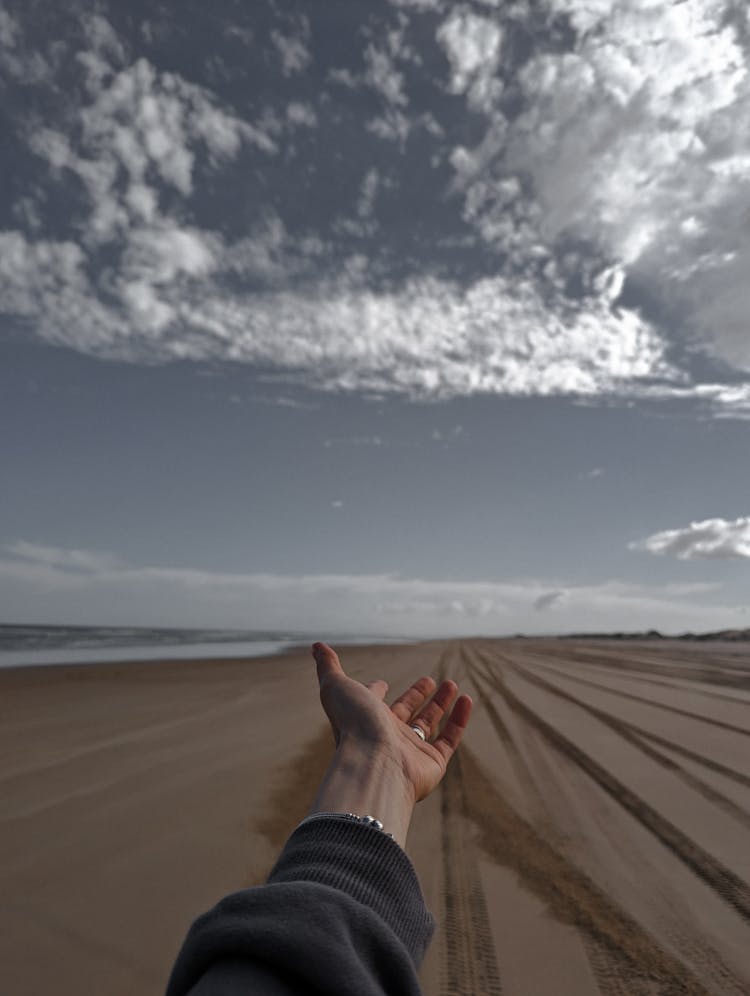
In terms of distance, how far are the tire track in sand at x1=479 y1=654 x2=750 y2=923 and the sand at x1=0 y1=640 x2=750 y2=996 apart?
14 millimetres

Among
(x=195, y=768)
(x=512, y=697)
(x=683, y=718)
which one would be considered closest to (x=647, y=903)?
(x=195, y=768)

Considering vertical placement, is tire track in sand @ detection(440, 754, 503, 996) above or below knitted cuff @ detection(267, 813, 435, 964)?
below

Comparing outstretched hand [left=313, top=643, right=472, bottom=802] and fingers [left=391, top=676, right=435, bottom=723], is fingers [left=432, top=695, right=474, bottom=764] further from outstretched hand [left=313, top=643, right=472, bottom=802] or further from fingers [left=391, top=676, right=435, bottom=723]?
fingers [left=391, top=676, right=435, bottom=723]

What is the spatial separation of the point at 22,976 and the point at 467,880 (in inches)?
79.2

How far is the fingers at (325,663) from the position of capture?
2.17 meters

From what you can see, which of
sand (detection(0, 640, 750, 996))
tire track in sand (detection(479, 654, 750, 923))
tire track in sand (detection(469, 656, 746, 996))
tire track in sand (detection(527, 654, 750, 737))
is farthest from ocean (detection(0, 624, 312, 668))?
tire track in sand (detection(469, 656, 746, 996))

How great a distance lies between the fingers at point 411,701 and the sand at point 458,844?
3.29 feet

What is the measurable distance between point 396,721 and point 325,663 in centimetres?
35

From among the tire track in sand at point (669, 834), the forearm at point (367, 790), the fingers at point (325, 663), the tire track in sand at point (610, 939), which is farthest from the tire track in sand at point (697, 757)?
the forearm at point (367, 790)

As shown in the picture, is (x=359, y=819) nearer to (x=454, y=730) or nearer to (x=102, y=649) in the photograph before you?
(x=454, y=730)

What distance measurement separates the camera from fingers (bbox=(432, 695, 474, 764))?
7.06 feet

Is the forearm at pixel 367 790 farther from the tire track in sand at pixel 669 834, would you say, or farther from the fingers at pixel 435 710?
the tire track in sand at pixel 669 834

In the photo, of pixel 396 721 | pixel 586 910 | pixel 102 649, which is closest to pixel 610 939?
pixel 586 910

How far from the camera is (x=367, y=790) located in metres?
1.56
